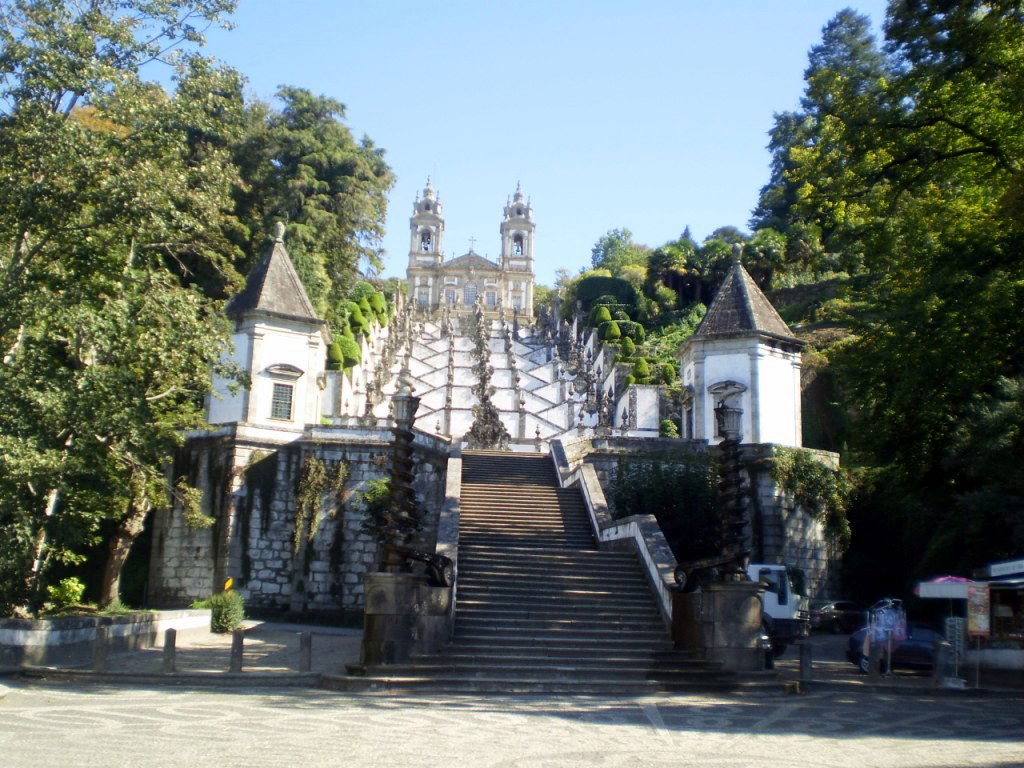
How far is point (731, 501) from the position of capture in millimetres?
16062

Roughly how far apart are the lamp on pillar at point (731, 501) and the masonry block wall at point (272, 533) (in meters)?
10.8

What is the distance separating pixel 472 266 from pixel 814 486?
280ft

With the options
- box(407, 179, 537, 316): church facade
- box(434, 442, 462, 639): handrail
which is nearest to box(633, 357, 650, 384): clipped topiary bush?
box(434, 442, 462, 639): handrail

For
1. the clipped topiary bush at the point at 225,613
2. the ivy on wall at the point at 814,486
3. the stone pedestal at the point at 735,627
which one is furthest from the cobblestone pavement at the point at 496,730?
the ivy on wall at the point at 814,486

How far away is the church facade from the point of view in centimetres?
10944

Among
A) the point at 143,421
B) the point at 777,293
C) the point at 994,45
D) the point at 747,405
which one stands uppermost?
the point at 777,293

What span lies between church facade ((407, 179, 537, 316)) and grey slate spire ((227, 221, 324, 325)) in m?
75.6

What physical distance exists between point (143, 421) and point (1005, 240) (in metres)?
15.2

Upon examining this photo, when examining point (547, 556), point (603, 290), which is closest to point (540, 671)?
point (547, 556)

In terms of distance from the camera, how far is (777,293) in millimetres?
49281

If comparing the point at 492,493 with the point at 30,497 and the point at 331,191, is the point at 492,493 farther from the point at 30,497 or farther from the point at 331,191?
the point at 331,191

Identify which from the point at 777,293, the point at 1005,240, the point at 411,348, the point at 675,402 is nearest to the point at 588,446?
the point at 1005,240

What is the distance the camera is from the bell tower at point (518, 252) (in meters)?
110

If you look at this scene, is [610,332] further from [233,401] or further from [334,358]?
[233,401]
